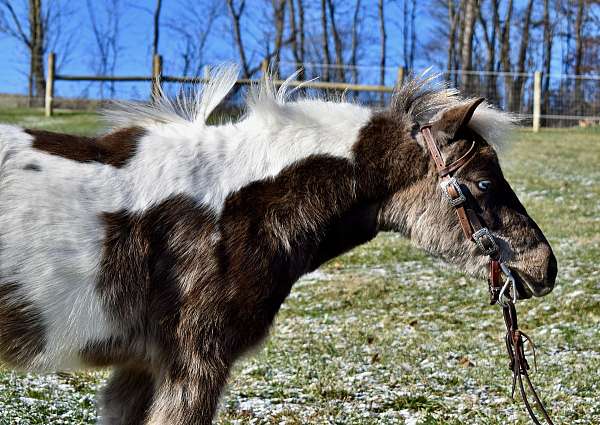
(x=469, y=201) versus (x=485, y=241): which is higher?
(x=469, y=201)

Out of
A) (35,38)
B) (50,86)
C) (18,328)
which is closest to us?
(18,328)

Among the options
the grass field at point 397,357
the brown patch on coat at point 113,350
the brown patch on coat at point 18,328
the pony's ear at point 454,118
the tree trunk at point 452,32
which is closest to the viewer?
the brown patch on coat at point 18,328

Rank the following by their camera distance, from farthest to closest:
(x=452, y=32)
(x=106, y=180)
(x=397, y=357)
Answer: (x=452, y=32), (x=397, y=357), (x=106, y=180)

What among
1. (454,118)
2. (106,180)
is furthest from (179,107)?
(454,118)

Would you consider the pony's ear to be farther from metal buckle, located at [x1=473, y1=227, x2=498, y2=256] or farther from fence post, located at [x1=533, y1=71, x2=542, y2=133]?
fence post, located at [x1=533, y1=71, x2=542, y2=133]

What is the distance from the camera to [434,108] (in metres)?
3.21

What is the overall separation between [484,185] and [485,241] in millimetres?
250

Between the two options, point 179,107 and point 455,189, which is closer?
point 455,189

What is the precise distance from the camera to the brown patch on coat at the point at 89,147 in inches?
111

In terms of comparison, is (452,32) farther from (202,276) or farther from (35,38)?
(202,276)

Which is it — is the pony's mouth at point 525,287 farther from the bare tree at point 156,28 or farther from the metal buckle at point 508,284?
the bare tree at point 156,28

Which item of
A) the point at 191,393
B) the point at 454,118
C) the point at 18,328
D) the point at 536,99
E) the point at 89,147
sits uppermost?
the point at 536,99

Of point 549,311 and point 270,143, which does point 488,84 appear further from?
point 270,143

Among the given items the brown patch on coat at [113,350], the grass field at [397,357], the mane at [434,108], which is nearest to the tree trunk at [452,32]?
the grass field at [397,357]
